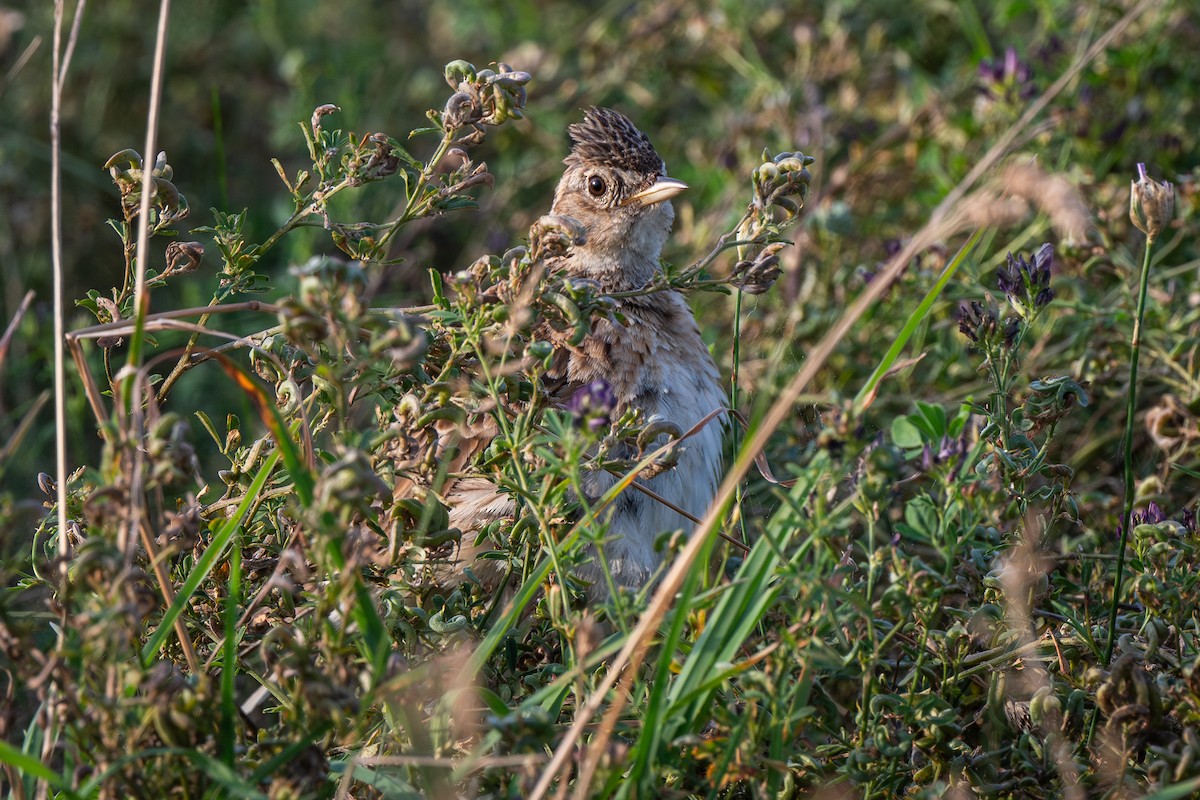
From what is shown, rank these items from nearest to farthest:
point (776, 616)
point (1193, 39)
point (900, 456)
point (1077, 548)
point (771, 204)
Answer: point (900, 456) → point (771, 204) → point (776, 616) → point (1077, 548) → point (1193, 39)

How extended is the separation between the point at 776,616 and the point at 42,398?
1.72 m

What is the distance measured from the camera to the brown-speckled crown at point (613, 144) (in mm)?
4172

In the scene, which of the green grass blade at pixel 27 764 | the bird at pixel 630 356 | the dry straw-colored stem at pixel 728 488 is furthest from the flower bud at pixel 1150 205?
the green grass blade at pixel 27 764

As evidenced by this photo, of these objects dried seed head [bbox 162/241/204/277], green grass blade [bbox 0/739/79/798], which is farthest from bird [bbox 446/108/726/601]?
green grass blade [bbox 0/739/79/798]

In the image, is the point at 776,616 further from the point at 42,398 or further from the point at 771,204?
the point at 42,398

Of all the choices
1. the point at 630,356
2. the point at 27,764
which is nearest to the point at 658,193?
the point at 630,356

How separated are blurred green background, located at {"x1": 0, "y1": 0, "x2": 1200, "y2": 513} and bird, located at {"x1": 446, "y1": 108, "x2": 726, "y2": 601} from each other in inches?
19.3

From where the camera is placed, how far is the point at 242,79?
679cm

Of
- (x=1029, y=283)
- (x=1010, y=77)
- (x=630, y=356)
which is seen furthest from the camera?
(x=1010, y=77)

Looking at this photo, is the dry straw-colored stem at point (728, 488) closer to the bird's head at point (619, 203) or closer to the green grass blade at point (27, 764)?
the green grass blade at point (27, 764)

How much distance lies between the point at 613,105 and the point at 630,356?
9.26 feet

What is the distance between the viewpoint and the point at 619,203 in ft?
13.6

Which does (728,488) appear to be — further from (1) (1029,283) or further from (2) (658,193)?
(2) (658,193)

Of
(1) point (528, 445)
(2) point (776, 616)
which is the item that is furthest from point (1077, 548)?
(1) point (528, 445)
